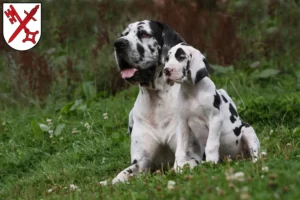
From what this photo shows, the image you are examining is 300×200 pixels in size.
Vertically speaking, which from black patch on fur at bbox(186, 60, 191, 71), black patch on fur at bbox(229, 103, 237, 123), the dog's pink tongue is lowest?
black patch on fur at bbox(229, 103, 237, 123)

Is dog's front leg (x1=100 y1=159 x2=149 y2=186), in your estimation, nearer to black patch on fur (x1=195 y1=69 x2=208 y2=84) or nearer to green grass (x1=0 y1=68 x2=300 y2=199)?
green grass (x1=0 y1=68 x2=300 y2=199)

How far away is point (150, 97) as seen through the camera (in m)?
6.83

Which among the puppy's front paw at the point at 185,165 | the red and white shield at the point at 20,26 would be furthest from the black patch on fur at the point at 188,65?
the red and white shield at the point at 20,26

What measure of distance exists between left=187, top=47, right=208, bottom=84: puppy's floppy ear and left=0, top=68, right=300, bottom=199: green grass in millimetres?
723

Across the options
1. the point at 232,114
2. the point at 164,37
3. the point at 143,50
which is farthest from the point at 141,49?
the point at 232,114

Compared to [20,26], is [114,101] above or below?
below

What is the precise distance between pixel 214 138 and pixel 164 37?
1272 millimetres

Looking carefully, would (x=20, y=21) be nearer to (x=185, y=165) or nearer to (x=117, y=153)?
(x=117, y=153)

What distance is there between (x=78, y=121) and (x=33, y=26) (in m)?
3.37

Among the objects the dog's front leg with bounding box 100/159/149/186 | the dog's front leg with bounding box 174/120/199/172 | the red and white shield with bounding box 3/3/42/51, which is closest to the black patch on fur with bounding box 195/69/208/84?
the dog's front leg with bounding box 174/120/199/172

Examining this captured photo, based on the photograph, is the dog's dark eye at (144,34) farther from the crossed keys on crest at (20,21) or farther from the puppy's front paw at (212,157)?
the crossed keys on crest at (20,21)

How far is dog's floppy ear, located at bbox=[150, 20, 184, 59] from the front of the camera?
6.81 metres

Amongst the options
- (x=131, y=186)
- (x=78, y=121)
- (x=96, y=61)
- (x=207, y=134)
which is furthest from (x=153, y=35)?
(x=96, y=61)

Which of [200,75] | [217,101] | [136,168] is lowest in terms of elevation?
[136,168]
